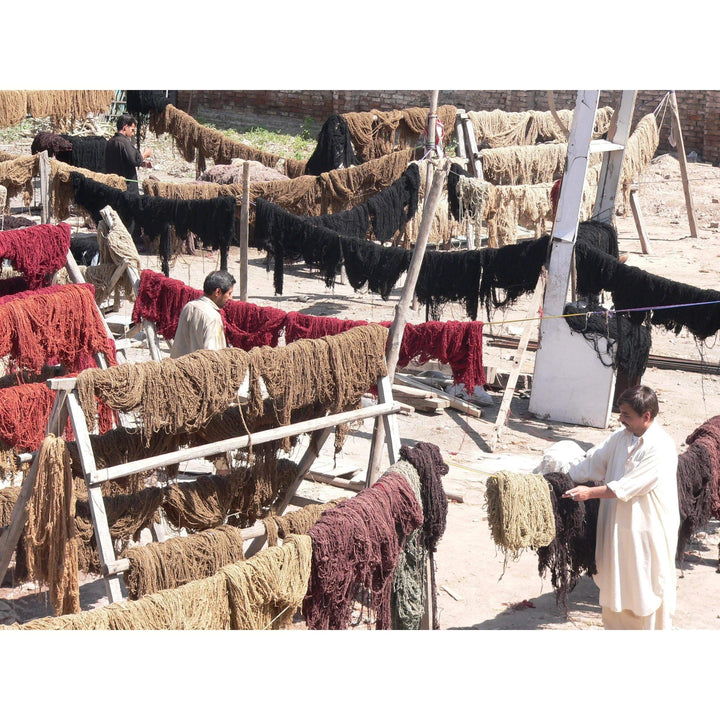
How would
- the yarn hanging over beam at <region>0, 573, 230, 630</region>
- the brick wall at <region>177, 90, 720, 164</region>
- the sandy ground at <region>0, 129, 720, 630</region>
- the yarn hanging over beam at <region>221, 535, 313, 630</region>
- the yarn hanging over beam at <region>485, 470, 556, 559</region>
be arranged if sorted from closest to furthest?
the yarn hanging over beam at <region>0, 573, 230, 630</region> < the yarn hanging over beam at <region>221, 535, 313, 630</region> < the yarn hanging over beam at <region>485, 470, 556, 559</region> < the sandy ground at <region>0, 129, 720, 630</region> < the brick wall at <region>177, 90, 720, 164</region>

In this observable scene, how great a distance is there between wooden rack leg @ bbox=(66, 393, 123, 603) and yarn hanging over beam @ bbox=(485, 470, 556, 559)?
1.68m

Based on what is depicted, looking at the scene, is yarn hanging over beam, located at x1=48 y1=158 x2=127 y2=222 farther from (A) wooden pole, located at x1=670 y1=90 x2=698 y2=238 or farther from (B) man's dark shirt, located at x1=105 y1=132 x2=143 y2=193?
(A) wooden pole, located at x1=670 y1=90 x2=698 y2=238

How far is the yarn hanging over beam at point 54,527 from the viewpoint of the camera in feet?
14.6

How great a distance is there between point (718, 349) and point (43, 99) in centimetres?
998

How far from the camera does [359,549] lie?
178 inches

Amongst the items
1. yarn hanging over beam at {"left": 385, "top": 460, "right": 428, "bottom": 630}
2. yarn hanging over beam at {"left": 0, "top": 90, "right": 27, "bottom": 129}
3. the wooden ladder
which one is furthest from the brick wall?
yarn hanging over beam at {"left": 385, "top": 460, "right": 428, "bottom": 630}

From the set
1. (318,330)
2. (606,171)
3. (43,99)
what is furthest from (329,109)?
(318,330)

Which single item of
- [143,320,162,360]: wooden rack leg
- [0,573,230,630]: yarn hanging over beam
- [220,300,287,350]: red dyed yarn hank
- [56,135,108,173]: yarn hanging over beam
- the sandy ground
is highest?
[56,135,108,173]: yarn hanging over beam

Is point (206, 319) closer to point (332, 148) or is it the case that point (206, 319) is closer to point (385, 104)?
point (332, 148)

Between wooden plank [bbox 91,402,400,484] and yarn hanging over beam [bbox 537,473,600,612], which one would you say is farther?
yarn hanging over beam [bbox 537,473,600,612]

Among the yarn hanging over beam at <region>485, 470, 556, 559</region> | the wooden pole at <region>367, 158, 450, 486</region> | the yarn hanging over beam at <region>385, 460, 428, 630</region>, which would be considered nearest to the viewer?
the yarn hanging over beam at <region>485, 470, 556, 559</region>

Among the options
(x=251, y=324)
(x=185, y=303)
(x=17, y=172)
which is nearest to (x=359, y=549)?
(x=251, y=324)

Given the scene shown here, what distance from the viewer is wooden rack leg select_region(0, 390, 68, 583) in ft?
14.5

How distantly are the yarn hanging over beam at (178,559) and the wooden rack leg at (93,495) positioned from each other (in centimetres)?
8
